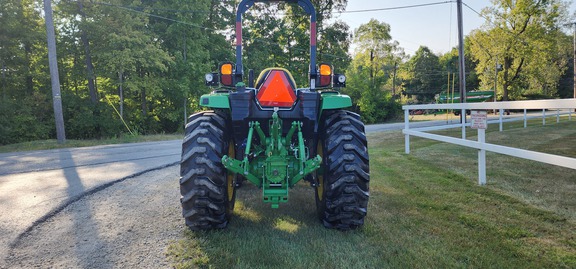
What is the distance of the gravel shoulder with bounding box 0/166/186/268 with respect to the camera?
2.68 metres

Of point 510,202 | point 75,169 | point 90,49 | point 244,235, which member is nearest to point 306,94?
point 244,235

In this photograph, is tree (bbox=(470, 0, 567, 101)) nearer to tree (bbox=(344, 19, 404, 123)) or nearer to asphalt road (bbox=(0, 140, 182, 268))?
tree (bbox=(344, 19, 404, 123))

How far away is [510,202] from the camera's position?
4.05m

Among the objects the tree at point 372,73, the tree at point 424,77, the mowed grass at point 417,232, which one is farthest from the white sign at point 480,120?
the tree at point 424,77

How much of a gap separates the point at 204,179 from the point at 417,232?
199 cm

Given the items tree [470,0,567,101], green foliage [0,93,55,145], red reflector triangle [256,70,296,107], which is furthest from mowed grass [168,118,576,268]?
tree [470,0,567,101]

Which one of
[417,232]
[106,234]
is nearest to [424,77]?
[417,232]

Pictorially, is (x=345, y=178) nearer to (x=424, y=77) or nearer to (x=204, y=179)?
(x=204, y=179)

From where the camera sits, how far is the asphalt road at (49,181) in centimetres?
373

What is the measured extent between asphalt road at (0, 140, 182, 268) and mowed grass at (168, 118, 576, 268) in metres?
1.95

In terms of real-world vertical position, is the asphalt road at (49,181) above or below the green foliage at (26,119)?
below

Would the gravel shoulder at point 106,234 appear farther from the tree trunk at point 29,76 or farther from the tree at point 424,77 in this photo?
the tree at point 424,77

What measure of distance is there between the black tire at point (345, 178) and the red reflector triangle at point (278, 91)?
0.54 metres

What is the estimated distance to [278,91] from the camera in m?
3.36
